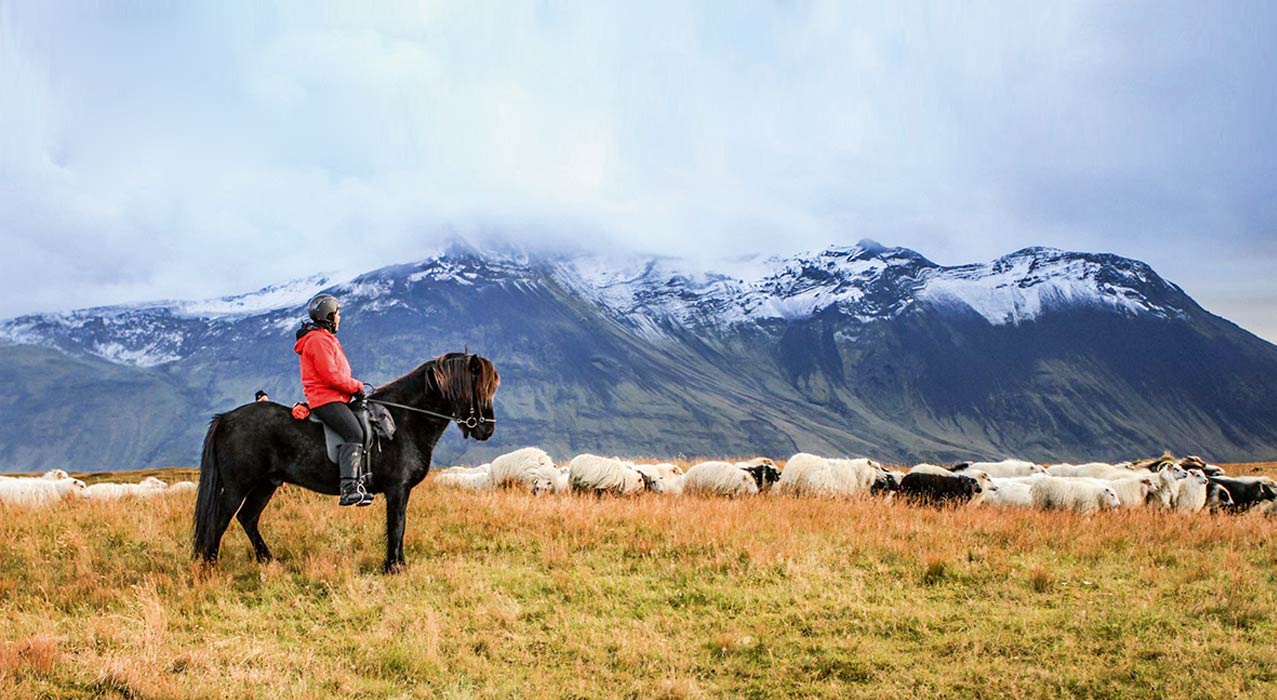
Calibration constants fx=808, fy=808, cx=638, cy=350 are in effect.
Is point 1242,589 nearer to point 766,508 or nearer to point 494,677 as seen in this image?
point 766,508

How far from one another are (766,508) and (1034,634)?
8360mm

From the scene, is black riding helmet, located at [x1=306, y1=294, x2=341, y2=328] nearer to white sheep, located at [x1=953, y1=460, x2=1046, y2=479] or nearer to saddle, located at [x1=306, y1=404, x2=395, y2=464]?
saddle, located at [x1=306, y1=404, x2=395, y2=464]

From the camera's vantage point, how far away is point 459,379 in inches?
469

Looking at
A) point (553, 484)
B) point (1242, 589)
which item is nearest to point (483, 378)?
point (553, 484)

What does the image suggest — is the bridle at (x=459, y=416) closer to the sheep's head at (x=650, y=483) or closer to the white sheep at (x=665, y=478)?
the white sheep at (x=665, y=478)

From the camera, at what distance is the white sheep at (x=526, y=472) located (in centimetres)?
2048

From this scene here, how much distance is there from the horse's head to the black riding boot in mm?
1495

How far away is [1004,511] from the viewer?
59.3 feet

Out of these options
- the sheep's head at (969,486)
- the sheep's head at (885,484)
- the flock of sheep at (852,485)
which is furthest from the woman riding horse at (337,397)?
the sheep's head at (969,486)

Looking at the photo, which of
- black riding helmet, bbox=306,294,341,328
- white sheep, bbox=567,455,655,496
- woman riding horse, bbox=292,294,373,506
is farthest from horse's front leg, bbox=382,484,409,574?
white sheep, bbox=567,455,655,496

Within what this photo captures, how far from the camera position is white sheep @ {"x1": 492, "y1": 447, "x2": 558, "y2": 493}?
20484 millimetres

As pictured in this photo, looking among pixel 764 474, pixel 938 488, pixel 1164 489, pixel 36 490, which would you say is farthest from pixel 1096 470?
pixel 36 490

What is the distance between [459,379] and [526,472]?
9560mm

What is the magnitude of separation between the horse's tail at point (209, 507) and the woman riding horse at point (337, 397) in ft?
4.88
